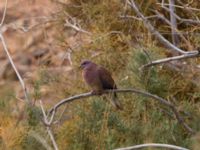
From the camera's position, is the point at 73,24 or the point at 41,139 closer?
the point at 41,139

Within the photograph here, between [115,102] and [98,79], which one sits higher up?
[98,79]

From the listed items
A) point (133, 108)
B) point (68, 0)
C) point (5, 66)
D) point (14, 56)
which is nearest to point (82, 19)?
point (68, 0)

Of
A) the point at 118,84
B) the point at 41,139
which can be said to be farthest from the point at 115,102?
the point at 41,139

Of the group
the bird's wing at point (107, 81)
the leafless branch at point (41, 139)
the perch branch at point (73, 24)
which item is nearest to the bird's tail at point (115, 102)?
the bird's wing at point (107, 81)

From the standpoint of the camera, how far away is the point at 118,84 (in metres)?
5.27

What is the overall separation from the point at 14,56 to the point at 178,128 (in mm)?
4080

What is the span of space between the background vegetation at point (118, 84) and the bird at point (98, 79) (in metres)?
0.09

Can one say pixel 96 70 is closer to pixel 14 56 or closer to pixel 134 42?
pixel 134 42

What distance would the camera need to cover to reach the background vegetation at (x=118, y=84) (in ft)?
15.9

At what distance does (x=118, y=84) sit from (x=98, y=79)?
515 mm

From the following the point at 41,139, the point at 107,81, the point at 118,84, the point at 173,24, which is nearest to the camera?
the point at 41,139

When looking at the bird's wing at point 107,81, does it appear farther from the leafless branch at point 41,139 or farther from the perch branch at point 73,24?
the perch branch at point 73,24

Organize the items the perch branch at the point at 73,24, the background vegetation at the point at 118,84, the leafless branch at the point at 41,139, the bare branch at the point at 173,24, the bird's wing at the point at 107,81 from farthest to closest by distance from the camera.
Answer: the perch branch at the point at 73,24 < the bare branch at the point at 173,24 < the background vegetation at the point at 118,84 < the bird's wing at the point at 107,81 < the leafless branch at the point at 41,139

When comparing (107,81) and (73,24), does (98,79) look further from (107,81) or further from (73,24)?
(73,24)
